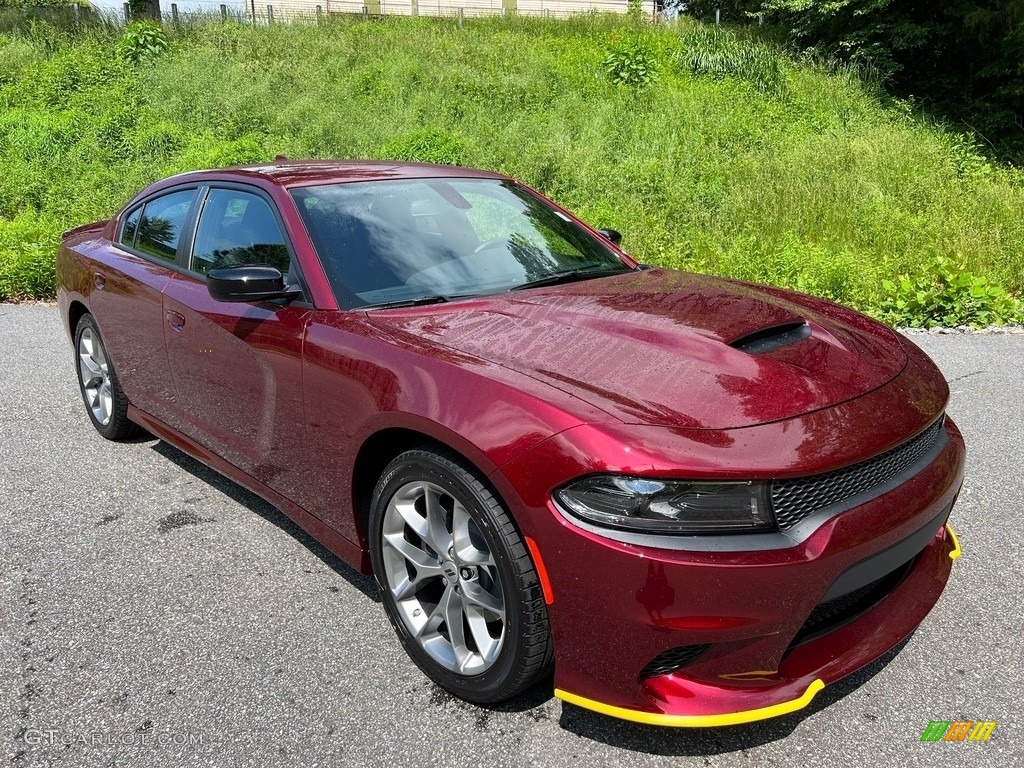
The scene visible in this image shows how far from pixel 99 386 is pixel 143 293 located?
114 centimetres

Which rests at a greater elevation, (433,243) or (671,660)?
(433,243)

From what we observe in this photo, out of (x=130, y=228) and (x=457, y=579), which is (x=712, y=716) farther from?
(x=130, y=228)

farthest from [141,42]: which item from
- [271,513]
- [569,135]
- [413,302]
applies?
[413,302]

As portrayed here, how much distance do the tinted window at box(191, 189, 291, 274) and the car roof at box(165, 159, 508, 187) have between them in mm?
119

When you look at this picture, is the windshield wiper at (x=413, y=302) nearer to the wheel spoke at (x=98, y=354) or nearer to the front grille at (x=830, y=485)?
the front grille at (x=830, y=485)

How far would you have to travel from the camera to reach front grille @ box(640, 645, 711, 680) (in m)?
1.91

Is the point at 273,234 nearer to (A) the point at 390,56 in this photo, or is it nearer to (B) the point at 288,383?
(B) the point at 288,383

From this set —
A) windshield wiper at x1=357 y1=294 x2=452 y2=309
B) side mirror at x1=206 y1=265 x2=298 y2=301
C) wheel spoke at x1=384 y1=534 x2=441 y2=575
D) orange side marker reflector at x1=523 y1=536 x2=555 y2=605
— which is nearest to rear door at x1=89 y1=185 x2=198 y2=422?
side mirror at x1=206 y1=265 x2=298 y2=301

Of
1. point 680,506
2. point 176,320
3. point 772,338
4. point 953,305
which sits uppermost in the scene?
point 772,338

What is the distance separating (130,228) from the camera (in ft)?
14.2

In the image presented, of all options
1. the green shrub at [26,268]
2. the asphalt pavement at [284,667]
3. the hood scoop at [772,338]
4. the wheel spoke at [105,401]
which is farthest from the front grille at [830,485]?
the green shrub at [26,268]

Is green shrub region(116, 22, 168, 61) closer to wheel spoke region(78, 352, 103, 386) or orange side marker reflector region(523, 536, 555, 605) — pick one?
wheel spoke region(78, 352, 103, 386)

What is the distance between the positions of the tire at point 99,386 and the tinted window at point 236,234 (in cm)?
121

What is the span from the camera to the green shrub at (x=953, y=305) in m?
7.12
